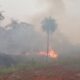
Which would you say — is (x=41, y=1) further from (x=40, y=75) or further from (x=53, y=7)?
(x=40, y=75)

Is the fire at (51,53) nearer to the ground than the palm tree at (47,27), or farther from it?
nearer to the ground

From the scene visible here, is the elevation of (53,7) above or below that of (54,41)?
above

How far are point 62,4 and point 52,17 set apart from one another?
0.50 meters

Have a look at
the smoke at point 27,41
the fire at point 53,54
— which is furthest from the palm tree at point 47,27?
the fire at point 53,54

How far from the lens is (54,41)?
7.75 meters

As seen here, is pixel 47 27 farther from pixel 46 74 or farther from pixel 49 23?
pixel 46 74

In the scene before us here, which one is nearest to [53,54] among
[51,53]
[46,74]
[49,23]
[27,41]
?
[51,53]

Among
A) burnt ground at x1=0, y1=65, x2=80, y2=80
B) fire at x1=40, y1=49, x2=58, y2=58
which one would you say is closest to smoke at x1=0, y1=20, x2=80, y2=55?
fire at x1=40, y1=49, x2=58, y2=58

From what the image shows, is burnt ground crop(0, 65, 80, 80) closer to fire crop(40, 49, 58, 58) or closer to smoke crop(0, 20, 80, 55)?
fire crop(40, 49, 58, 58)

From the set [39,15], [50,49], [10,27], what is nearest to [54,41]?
[50,49]

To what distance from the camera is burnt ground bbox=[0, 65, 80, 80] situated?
7.19m

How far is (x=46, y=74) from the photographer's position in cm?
729

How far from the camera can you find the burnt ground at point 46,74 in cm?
719

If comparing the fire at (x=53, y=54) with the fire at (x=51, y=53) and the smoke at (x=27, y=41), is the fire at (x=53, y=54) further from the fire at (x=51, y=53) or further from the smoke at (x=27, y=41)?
the smoke at (x=27, y=41)
